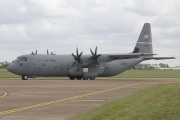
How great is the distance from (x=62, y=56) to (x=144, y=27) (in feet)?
42.2

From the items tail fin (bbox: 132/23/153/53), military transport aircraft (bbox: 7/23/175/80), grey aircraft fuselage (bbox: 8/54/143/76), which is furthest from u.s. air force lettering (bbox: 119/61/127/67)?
grey aircraft fuselage (bbox: 8/54/143/76)

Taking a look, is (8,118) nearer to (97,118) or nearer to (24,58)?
(97,118)

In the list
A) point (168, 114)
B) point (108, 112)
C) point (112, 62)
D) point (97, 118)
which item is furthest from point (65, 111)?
point (112, 62)

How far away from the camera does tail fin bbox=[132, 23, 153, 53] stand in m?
60.9

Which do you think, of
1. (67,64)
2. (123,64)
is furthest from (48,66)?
(123,64)

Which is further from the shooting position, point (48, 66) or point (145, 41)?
point (145, 41)

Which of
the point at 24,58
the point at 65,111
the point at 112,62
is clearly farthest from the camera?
the point at 112,62

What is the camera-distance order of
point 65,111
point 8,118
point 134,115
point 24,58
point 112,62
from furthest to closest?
point 112,62
point 24,58
point 65,111
point 8,118
point 134,115

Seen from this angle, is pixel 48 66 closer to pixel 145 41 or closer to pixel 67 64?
pixel 67 64

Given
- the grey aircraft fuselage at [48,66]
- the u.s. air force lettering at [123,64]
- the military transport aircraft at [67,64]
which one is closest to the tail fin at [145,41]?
the u.s. air force lettering at [123,64]

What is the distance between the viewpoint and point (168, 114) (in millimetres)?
13156

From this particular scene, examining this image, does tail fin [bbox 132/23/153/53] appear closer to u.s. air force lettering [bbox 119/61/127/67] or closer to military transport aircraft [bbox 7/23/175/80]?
u.s. air force lettering [bbox 119/61/127/67]

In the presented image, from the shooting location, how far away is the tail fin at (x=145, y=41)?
60.9 meters

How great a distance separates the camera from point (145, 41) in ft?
201
